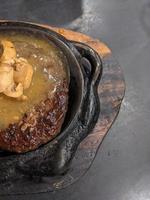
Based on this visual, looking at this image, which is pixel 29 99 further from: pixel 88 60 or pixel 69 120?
Answer: pixel 88 60

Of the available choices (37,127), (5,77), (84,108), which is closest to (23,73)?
(5,77)

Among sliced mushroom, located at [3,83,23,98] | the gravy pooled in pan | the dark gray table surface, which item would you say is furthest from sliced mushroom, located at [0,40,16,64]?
the dark gray table surface

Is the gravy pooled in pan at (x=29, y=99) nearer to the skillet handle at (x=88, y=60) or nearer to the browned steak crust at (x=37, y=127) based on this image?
the browned steak crust at (x=37, y=127)

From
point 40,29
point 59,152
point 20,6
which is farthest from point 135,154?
point 20,6

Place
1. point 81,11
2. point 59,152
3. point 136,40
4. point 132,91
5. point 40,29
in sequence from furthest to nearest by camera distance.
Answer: point 81,11 < point 136,40 < point 132,91 < point 40,29 < point 59,152

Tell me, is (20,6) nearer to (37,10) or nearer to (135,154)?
(37,10)
